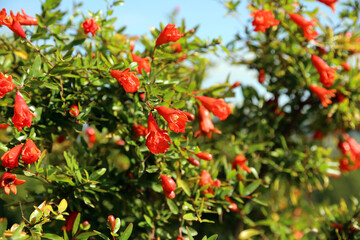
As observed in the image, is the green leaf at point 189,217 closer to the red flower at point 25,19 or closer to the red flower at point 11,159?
the red flower at point 11,159

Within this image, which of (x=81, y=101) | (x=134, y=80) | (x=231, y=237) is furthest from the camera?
(x=231, y=237)

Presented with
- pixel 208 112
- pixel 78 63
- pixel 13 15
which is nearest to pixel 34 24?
pixel 13 15

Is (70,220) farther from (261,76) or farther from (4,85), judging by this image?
(261,76)

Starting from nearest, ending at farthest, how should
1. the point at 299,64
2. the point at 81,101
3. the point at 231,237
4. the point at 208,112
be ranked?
the point at 81,101 → the point at 208,112 → the point at 299,64 → the point at 231,237

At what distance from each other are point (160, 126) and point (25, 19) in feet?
1.83

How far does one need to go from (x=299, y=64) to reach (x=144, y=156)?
2.52ft

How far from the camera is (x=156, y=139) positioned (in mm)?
846

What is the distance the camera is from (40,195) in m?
1.02

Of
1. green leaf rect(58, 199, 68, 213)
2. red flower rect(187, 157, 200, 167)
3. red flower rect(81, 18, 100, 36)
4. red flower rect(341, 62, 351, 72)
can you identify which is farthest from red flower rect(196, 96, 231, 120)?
red flower rect(341, 62, 351, 72)

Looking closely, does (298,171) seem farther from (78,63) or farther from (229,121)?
(78,63)

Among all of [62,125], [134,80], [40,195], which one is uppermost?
[134,80]

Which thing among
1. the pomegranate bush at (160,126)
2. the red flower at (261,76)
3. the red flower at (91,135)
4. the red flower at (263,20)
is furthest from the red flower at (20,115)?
the red flower at (261,76)

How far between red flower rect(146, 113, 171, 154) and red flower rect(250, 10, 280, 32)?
0.62 m

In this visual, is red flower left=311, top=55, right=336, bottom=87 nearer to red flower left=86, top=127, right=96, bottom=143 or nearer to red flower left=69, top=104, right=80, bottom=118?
red flower left=69, top=104, right=80, bottom=118
